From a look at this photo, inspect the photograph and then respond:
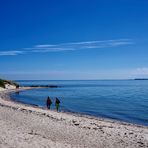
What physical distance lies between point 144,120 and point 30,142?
19618 millimetres

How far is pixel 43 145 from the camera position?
42.8 feet

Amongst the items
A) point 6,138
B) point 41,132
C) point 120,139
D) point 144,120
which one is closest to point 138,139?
point 120,139

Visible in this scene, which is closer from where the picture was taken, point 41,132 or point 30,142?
point 30,142

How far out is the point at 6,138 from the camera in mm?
13688

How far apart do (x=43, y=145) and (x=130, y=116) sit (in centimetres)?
2157

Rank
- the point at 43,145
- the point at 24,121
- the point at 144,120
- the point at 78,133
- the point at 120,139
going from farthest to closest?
the point at 144,120 < the point at 24,121 < the point at 78,133 < the point at 120,139 < the point at 43,145

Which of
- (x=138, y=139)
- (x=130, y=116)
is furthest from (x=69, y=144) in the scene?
(x=130, y=116)

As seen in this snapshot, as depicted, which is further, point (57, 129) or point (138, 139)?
point (57, 129)

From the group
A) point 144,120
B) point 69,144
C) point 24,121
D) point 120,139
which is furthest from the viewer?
point 144,120

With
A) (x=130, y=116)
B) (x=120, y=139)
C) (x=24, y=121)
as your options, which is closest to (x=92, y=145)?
(x=120, y=139)

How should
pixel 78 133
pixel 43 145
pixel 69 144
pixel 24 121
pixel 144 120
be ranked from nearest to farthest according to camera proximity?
pixel 43 145
pixel 69 144
pixel 78 133
pixel 24 121
pixel 144 120

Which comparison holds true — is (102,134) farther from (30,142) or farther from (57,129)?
(30,142)

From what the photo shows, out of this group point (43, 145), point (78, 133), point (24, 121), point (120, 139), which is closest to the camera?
point (43, 145)

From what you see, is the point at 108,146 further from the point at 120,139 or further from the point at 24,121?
the point at 24,121
